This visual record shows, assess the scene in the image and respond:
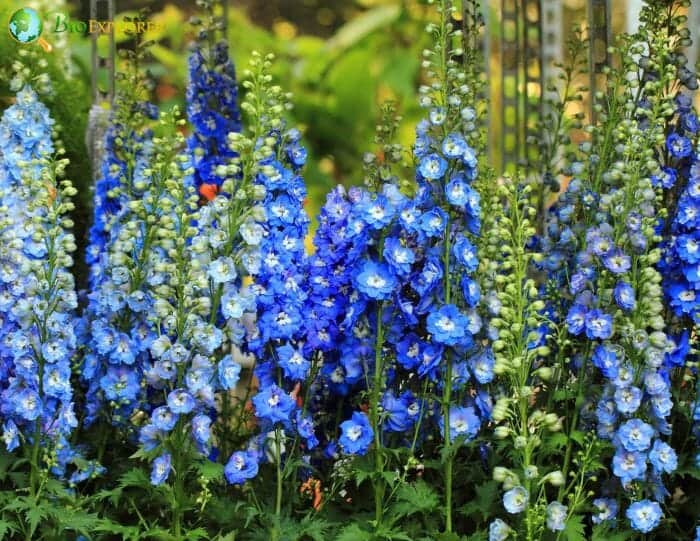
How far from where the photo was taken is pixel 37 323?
371cm

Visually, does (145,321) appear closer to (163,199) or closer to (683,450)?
(163,199)

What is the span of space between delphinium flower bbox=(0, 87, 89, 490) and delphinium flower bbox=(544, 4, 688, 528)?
1.63 meters

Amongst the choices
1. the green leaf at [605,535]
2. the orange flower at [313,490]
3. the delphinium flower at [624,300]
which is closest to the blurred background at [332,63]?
the delphinium flower at [624,300]

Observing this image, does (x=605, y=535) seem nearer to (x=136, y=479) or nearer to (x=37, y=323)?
(x=136, y=479)

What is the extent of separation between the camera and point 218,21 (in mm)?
4703

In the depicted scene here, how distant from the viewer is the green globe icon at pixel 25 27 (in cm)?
460

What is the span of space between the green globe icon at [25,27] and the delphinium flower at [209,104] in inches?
24.5

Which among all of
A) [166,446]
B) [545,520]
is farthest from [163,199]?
[545,520]

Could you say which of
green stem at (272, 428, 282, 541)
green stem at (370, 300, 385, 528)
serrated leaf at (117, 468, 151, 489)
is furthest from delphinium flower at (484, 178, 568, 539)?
serrated leaf at (117, 468, 151, 489)

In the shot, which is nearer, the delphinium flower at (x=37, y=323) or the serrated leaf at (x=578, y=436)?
the serrated leaf at (x=578, y=436)

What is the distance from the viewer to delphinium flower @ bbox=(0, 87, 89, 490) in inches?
146

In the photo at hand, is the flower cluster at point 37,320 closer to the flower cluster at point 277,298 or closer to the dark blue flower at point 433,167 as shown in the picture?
the flower cluster at point 277,298

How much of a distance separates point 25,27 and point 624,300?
103 inches

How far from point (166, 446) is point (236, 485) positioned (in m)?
0.52
